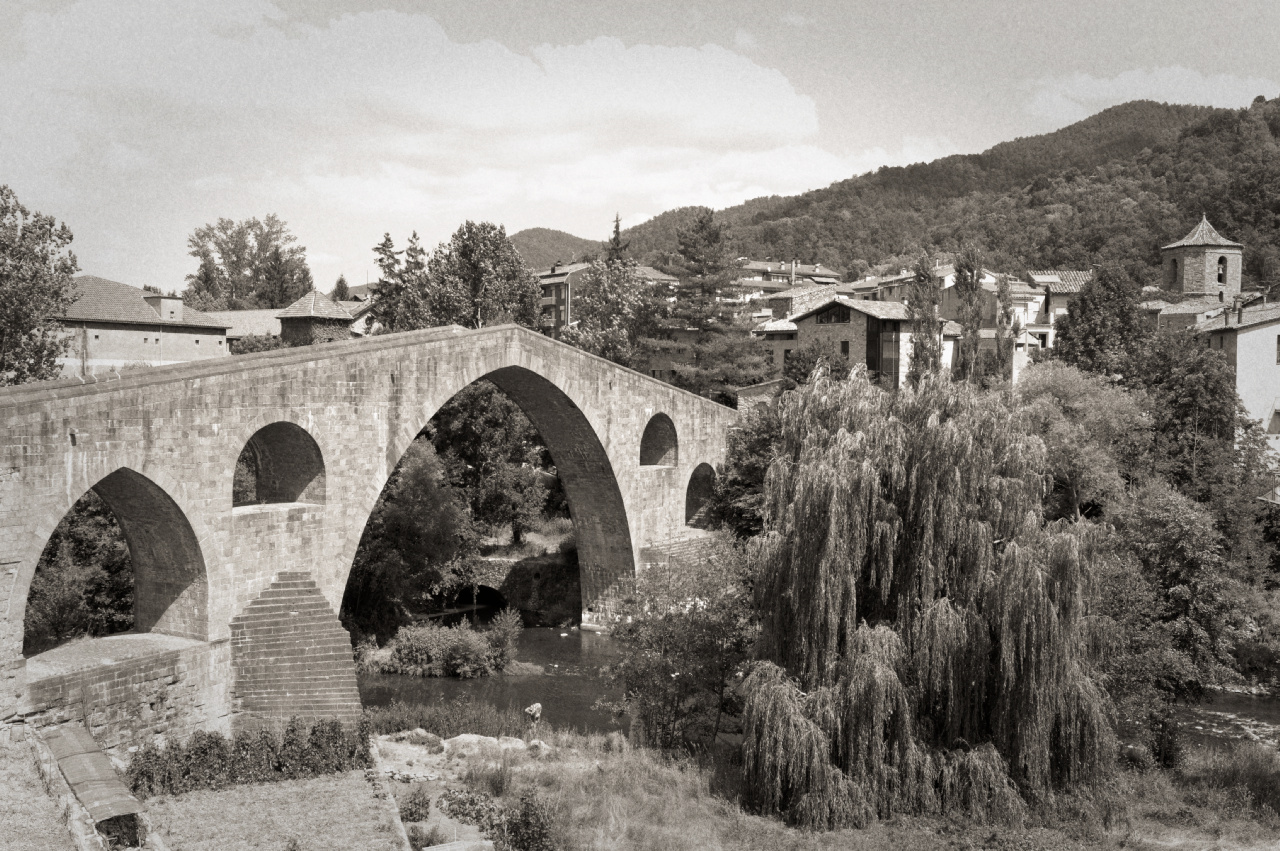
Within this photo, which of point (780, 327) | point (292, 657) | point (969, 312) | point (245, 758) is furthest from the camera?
point (780, 327)

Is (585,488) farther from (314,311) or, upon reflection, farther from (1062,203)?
(1062,203)

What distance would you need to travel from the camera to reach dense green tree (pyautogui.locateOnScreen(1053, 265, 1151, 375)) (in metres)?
35.9

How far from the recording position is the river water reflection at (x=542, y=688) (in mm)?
22188

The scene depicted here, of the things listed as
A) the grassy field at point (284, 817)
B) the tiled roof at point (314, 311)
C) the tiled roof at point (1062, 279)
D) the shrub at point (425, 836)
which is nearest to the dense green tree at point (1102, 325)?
the tiled roof at point (1062, 279)

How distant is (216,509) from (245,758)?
14.1ft

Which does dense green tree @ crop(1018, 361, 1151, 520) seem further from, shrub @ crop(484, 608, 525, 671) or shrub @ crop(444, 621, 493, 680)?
shrub @ crop(444, 621, 493, 680)

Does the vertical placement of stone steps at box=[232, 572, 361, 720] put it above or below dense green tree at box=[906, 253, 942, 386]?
below

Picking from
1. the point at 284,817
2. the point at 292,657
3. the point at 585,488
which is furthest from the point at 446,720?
the point at 585,488

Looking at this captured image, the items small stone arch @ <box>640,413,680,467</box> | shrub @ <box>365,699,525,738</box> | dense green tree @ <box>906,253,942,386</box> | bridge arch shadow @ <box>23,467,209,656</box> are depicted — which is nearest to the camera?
bridge arch shadow @ <box>23,467,209,656</box>

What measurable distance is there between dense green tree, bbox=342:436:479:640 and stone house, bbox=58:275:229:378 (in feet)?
45.1

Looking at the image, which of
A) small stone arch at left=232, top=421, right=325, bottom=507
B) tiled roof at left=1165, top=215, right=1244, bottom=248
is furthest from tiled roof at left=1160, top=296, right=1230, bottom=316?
small stone arch at left=232, top=421, right=325, bottom=507

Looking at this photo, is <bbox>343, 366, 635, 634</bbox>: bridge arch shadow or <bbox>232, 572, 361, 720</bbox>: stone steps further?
<bbox>343, 366, 635, 634</bbox>: bridge arch shadow

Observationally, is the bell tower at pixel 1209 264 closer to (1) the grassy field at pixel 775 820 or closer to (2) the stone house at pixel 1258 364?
(2) the stone house at pixel 1258 364

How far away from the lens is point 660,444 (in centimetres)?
3238
